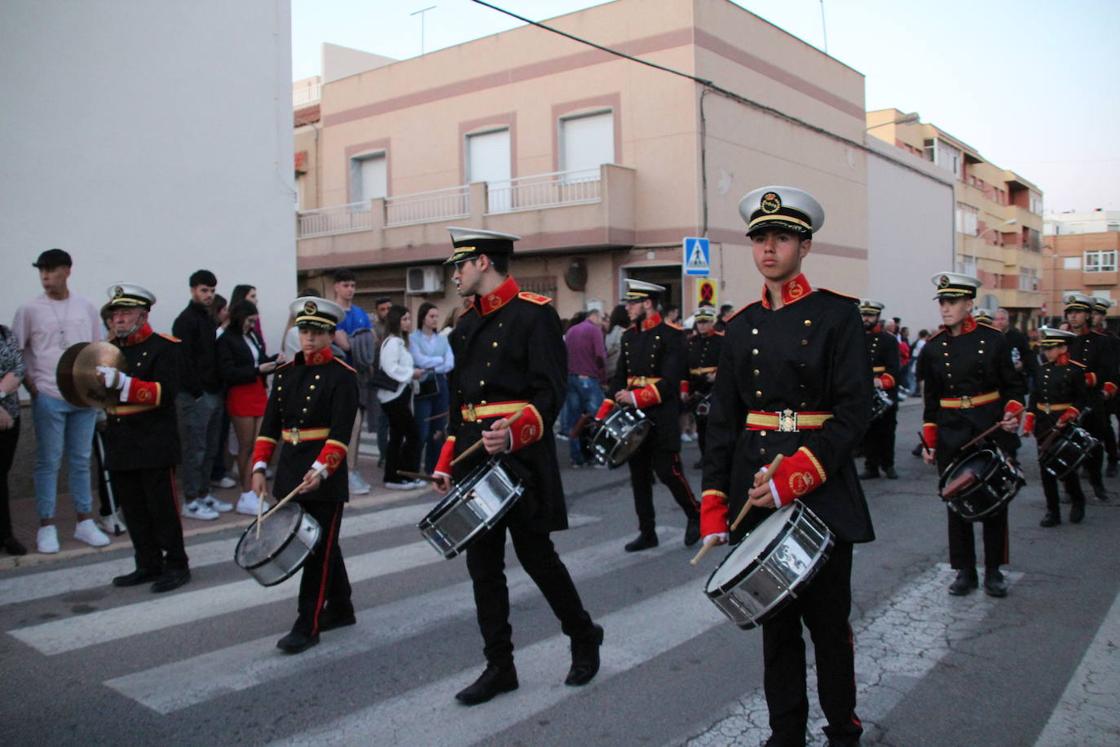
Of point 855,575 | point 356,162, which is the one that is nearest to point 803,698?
point 855,575

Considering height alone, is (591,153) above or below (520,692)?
above

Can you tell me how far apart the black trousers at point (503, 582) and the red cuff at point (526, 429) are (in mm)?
427

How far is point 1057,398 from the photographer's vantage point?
29.9 ft

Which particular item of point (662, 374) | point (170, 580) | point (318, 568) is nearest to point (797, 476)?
point (318, 568)

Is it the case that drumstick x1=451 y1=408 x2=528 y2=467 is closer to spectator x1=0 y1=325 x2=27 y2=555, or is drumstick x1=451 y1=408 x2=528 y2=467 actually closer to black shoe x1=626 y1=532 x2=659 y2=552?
black shoe x1=626 y1=532 x2=659 y2=552

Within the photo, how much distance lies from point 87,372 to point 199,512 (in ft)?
9.33

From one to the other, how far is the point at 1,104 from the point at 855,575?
9.64 meters

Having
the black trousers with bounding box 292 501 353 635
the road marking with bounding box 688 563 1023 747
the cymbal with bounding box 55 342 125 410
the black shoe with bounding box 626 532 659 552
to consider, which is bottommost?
the road marking with bounding box 688 563 1023 747

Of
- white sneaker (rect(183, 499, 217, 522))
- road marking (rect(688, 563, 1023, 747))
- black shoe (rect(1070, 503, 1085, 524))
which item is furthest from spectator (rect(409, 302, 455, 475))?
black shoe (rect(1070, 503, 1085, 524))

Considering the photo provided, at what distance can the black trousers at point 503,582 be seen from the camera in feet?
14.9

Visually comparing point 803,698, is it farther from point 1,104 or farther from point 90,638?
point 1,104

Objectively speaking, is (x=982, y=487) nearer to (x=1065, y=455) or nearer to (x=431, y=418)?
(x=1065, y=455)

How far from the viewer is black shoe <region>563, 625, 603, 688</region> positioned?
4711mm

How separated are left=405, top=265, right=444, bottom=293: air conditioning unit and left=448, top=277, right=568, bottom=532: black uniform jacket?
20788 millimetres
